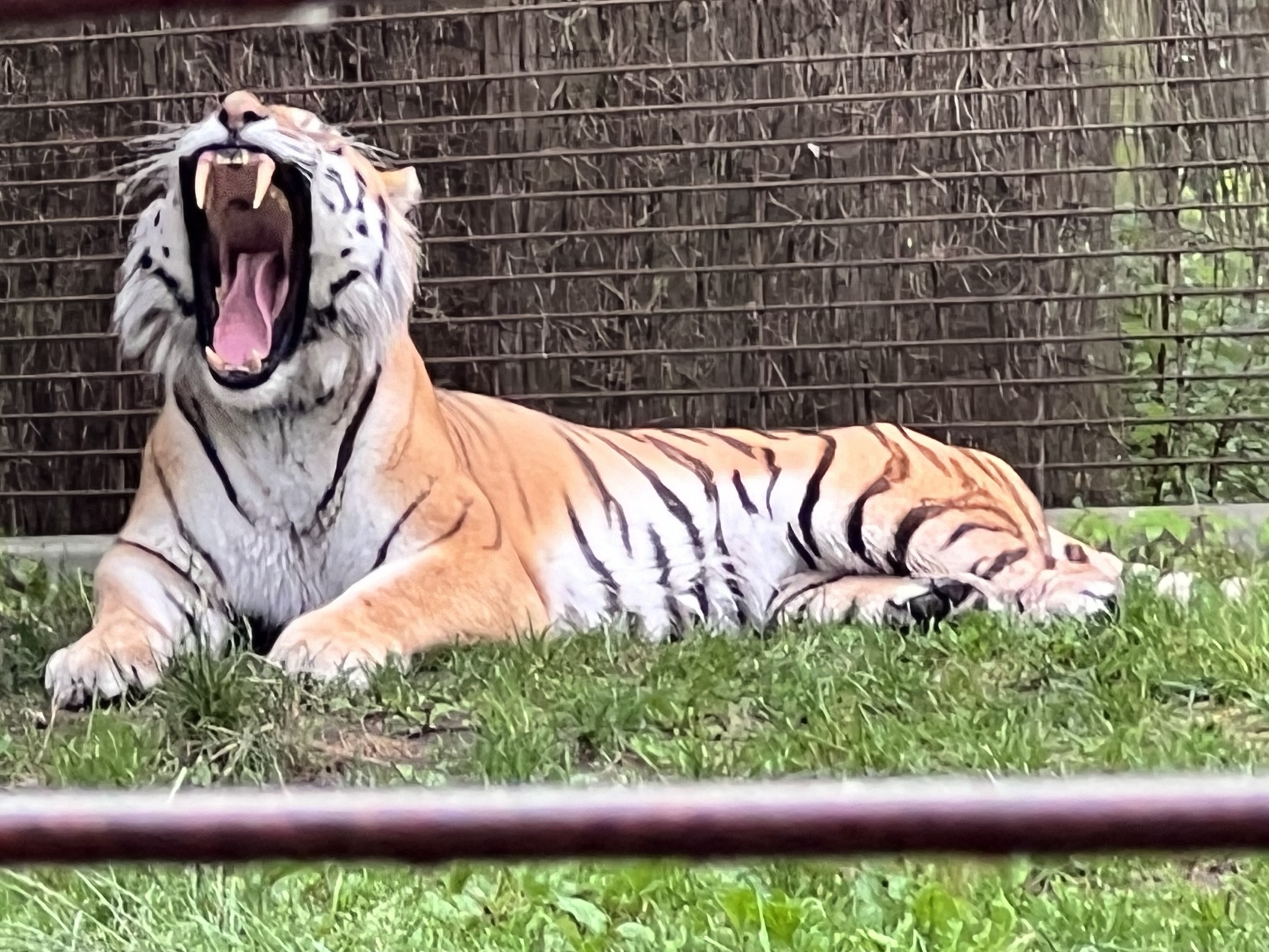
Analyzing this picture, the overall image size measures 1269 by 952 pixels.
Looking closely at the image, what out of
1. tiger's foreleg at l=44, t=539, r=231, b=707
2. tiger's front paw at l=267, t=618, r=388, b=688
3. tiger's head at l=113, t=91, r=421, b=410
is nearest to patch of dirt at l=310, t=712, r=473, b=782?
tiger's front paw at l=267, t=618, r=388, b=688

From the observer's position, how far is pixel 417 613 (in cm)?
291

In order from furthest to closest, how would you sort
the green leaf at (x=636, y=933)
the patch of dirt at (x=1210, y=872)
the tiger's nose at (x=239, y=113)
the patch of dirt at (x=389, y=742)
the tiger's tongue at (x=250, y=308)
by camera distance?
the tiger's tongue at (x=250, y=308), the tiger's nose at (x=239, y=113), the patch of dirt at (x=389, y=742), the patch of dirt at (x=1210, y=872), the green leaf at (x=636, y=933)

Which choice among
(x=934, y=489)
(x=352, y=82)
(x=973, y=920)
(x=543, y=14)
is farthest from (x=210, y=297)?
(x=973, y=920)

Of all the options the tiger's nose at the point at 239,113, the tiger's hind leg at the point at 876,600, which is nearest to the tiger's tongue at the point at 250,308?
the tiger's nose at the point at 239,113

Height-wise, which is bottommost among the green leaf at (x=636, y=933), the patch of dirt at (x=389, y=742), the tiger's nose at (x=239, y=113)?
the green leaf at (x=636, y=933)

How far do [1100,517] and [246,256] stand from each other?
2403 mm

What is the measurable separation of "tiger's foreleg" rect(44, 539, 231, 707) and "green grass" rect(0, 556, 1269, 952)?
103 millimetres

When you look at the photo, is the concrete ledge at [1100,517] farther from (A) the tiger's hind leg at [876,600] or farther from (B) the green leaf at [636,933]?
(B) the green leaf at [636,933]

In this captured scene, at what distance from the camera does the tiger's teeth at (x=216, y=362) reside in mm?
3035

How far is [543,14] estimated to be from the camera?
4184 millimetres

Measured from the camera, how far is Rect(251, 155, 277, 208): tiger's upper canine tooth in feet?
9.86

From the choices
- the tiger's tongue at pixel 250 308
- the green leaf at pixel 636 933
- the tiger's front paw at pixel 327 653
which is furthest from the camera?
the tiger's tongue at pixel 250 308

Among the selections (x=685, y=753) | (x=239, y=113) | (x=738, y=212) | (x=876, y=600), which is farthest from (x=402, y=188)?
(x=685, y=753)

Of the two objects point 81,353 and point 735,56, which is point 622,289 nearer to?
point 735,56
